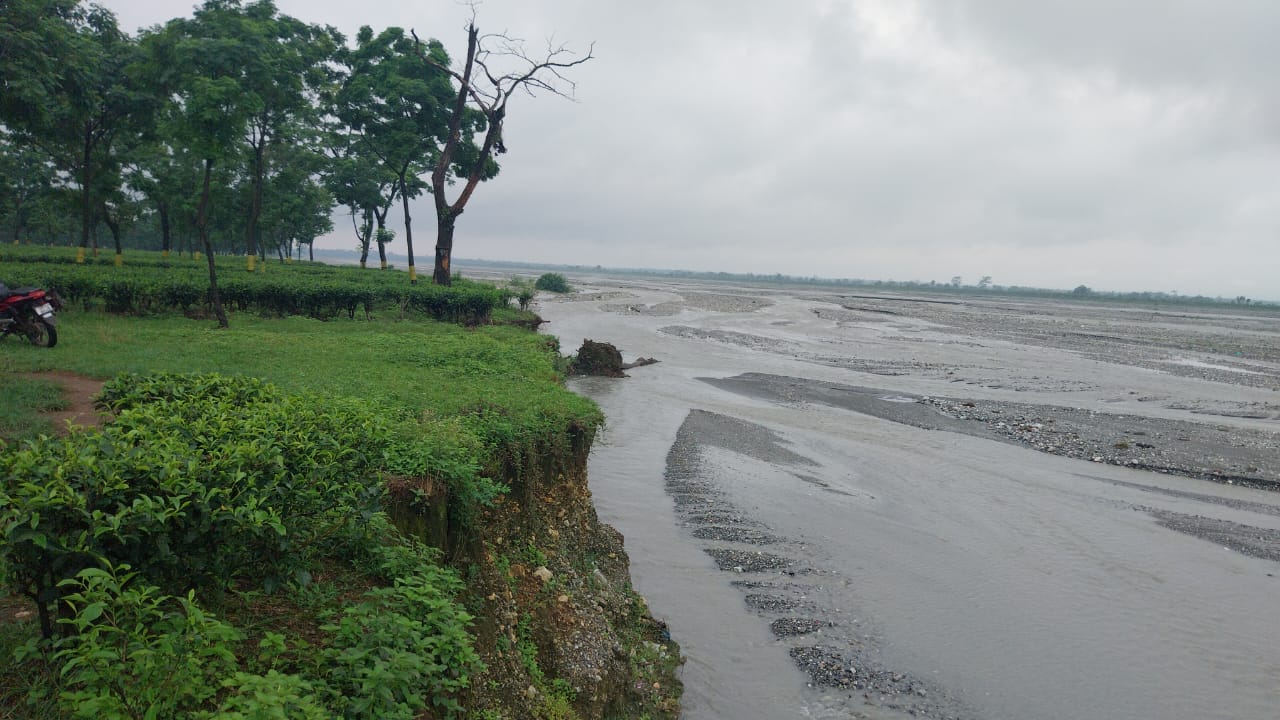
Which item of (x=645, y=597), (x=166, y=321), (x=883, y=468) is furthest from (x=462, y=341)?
(x=883, y=468)

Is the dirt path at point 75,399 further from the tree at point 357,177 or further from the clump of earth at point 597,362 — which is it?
the tree at point 357,177

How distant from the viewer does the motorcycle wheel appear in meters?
12.4

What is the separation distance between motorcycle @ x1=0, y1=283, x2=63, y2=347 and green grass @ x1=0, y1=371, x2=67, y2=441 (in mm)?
3606

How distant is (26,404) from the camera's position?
8.04m

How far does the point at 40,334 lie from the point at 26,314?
1.36 feet

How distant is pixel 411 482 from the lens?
588 centimetres

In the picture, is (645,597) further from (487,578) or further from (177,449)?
(177,449)

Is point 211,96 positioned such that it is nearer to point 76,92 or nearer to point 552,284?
point 76,92

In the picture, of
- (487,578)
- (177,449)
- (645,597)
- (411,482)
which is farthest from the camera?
(645,597)

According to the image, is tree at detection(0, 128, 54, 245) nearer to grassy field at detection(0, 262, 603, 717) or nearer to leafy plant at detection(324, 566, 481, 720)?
grassy field at detection(0, 262, 603, 717)

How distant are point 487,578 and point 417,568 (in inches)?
48.2

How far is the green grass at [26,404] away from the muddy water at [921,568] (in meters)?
7.40

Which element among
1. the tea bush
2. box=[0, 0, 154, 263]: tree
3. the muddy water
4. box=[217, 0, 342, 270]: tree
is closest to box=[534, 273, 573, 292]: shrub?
box=[217, 0, 342, 270]: tree

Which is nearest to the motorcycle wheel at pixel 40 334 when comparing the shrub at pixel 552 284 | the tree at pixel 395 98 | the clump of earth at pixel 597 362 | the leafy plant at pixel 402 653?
the leafy plant at pixel 402 653
